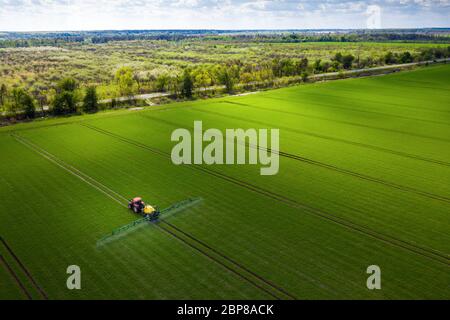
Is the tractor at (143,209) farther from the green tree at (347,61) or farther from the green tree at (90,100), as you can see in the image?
the green tree at (347,61)

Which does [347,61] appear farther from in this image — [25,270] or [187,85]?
[25,270]

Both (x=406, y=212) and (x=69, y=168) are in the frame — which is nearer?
(x=406, y=212)

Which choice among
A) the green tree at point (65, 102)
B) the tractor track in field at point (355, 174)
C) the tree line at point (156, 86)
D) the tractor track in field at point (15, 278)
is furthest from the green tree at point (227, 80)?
the tractor track in field at point (15, 278)

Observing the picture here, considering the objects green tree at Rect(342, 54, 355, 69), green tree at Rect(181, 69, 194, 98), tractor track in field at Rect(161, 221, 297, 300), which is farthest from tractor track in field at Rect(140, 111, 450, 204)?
green tree at Rect(342, 54, 355, 69)

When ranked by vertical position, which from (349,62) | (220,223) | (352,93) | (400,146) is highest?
(349,62)

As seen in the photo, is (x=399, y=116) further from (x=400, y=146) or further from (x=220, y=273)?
(x=220, y=273)
